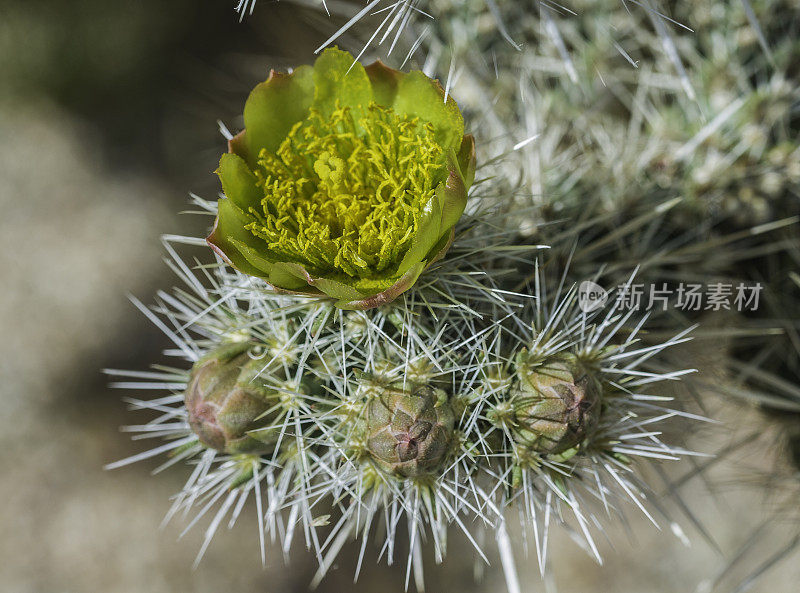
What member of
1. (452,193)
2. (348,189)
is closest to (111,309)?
(348,189)

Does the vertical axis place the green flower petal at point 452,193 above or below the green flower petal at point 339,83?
below

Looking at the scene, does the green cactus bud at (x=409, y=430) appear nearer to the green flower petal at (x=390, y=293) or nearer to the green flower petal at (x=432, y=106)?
the green flower petal at (x=390, y=293)

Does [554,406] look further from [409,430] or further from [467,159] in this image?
[467,159]

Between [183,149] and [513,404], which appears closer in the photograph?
[513,404]

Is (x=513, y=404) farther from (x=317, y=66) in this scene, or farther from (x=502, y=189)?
(x=317, y=66)

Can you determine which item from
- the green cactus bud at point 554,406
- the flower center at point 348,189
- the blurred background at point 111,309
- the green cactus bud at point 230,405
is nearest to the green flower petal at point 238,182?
the flower center at point 348,189

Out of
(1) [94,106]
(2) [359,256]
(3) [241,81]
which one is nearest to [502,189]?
(2) [359,256]
